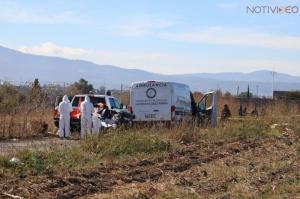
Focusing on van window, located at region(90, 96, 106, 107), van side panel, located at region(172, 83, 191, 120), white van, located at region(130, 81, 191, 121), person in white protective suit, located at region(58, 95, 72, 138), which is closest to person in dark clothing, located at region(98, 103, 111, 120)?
person in white protective suit, located at region(58, 95, 72, 138)

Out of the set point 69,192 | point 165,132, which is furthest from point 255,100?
point 69,192

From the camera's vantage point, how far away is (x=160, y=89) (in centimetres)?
2541

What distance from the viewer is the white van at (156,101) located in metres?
25.2

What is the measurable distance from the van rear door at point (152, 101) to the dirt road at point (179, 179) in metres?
8.32

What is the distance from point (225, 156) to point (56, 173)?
545cm

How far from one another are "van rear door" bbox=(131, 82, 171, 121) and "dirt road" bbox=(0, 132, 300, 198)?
8.32 meters

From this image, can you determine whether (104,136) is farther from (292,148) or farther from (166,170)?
(292,148)

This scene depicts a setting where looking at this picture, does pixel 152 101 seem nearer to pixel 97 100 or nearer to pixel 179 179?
pixel 97 100

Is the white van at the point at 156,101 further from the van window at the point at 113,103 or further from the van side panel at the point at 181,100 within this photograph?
the van window at the point at 113,103

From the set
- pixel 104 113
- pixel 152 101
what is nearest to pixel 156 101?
pixel 152 101

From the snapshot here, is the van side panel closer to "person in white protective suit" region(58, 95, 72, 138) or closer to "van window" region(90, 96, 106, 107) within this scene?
"van window" region(90, 96, 106, 107)

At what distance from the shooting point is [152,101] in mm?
25375

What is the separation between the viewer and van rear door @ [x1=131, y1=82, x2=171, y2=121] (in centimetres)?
2525

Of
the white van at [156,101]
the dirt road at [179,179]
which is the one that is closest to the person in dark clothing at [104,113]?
the white van at [156,101]
